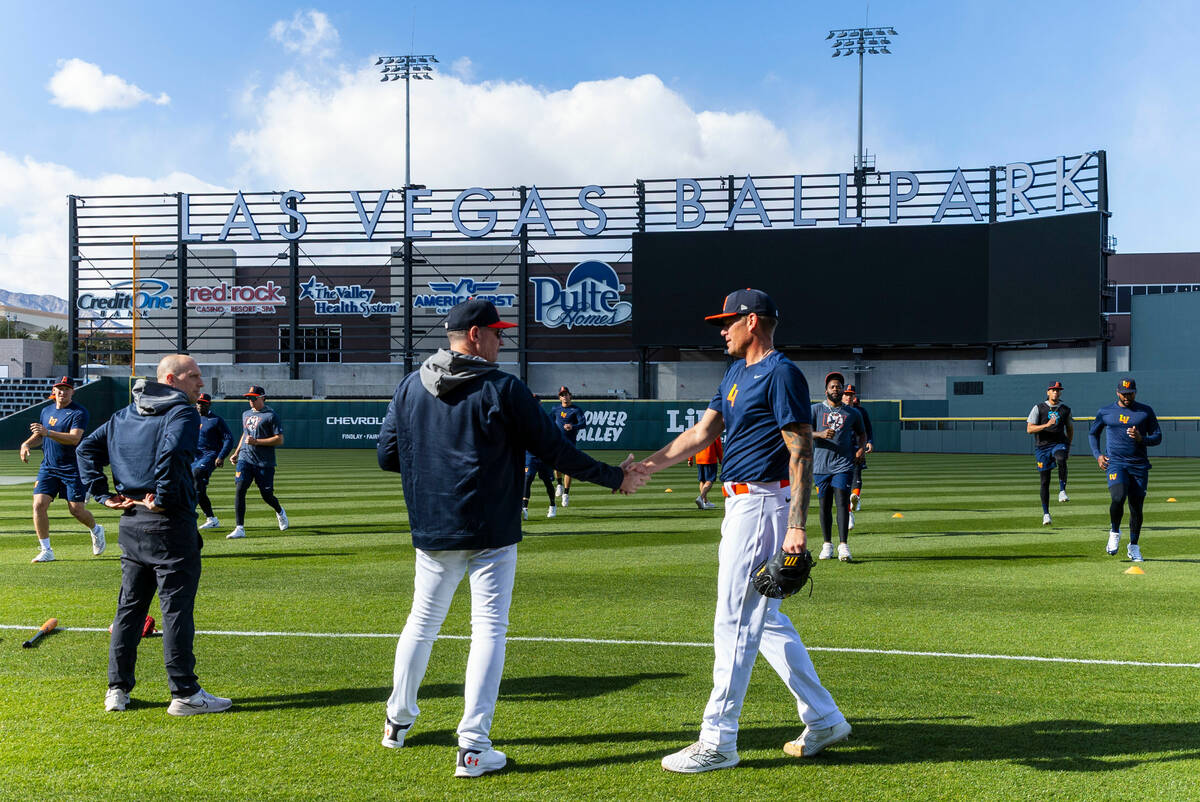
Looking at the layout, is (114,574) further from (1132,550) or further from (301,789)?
(1132,550)

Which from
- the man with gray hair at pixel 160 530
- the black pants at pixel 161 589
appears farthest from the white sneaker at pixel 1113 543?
the black pants at pixel 161 589

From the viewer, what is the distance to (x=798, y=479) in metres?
4.53

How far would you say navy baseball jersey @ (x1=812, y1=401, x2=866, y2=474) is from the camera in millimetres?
11172

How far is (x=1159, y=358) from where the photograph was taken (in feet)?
136

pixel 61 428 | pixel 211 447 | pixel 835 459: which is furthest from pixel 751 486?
pixel 211 447

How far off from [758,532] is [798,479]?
0.33 meters

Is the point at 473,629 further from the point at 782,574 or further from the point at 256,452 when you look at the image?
the point at 256,452

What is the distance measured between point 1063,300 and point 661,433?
17.3 m

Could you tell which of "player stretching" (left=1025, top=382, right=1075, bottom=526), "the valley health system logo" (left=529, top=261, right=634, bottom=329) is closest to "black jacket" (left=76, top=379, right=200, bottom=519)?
"player stretching" (left=1025, top=382, right=1075, bottom=526)

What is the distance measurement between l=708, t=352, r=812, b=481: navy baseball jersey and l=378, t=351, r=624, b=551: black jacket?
2.28ft

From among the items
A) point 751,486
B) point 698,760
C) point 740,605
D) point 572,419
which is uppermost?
point 751,486

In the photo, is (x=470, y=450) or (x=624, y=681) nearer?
(x=470, y=450)

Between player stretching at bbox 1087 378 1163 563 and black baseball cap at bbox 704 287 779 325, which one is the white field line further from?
player stretching at bbox 1087 378 1163 563

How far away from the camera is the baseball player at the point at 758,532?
459 cm
